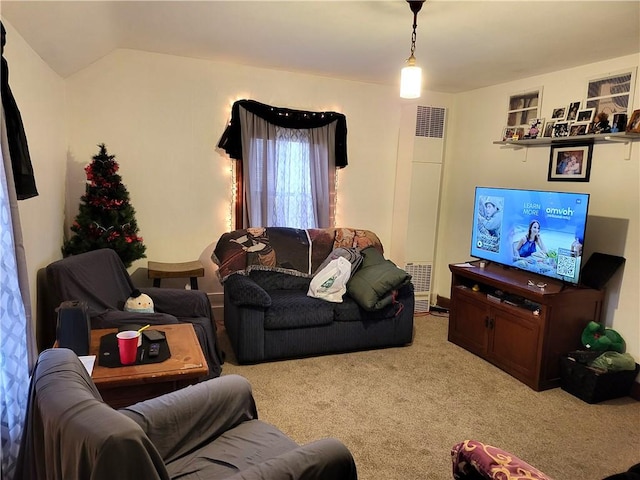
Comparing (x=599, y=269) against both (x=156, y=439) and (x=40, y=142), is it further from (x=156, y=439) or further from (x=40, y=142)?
(x=40, y=142)

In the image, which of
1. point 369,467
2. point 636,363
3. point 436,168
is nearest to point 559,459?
point 369,467

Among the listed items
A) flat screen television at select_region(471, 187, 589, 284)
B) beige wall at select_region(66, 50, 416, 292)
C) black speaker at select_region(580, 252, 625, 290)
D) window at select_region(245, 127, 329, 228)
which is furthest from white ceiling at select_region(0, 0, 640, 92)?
black speaker at select_region(580, 252, 625, 290)

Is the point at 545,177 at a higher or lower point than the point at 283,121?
lower

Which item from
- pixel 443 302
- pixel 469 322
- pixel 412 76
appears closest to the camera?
pixel 412 76

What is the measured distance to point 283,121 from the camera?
429 centimetres

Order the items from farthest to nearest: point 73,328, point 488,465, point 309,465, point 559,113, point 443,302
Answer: point 443,302
point 559,113
point 73,328
point 309,465
point 488,465

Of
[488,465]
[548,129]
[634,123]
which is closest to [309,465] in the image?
[488,465]

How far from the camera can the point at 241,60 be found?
3957 mm

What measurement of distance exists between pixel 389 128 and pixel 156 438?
400 cm

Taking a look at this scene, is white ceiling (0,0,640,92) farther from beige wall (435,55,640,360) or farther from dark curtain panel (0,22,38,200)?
dark curtain panel (0,22,38,200)

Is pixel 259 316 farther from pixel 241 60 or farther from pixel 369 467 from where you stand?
pixel 241 60

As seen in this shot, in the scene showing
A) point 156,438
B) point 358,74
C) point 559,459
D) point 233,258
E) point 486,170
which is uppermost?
point 358,74

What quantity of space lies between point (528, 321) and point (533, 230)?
0.71 m

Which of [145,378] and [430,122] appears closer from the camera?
[145,378]
